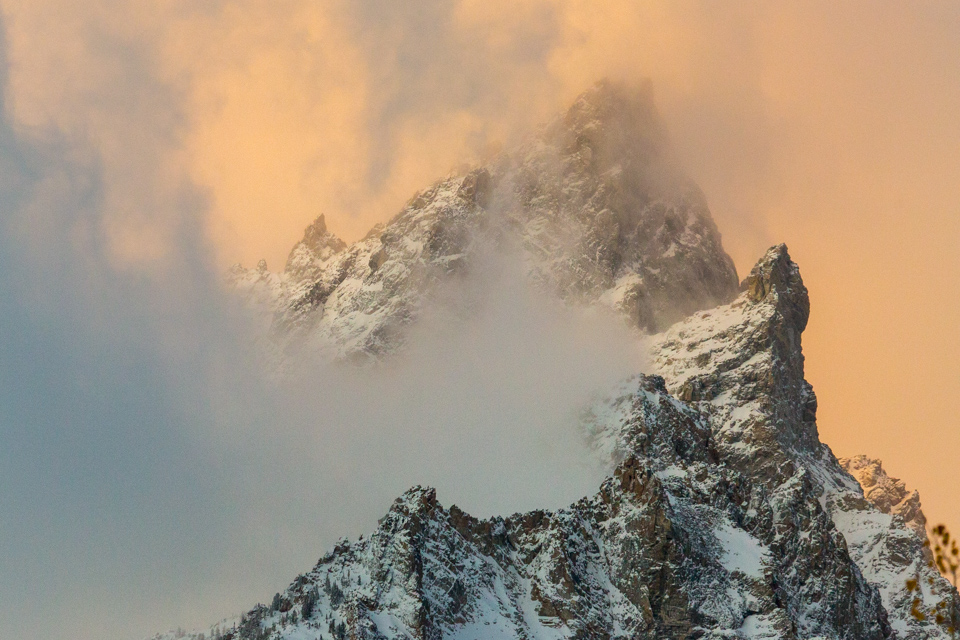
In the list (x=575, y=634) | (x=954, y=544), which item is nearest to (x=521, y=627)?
(x=575, y=634)

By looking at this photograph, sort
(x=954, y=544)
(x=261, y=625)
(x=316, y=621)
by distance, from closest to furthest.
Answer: (x=954, y=544) < (x=316, y=621) < (x=261, y=625)

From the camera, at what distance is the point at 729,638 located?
650ft

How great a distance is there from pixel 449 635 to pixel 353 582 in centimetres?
1894

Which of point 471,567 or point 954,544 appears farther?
point 471,567

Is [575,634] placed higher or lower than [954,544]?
higher

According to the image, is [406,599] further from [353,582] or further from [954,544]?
[954,544]

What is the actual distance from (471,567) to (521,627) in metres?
13.6

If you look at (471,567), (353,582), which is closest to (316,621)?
(353,582)

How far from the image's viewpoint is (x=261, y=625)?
193375 millimetres

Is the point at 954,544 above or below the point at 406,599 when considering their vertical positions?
below

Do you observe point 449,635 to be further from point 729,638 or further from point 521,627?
point 729,638

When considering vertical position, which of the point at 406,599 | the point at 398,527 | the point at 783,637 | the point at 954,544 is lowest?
the point at 954,544

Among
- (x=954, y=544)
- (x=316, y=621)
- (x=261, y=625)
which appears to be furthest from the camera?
(x=261, y=625)

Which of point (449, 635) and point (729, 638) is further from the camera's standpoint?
point (729, 638)
